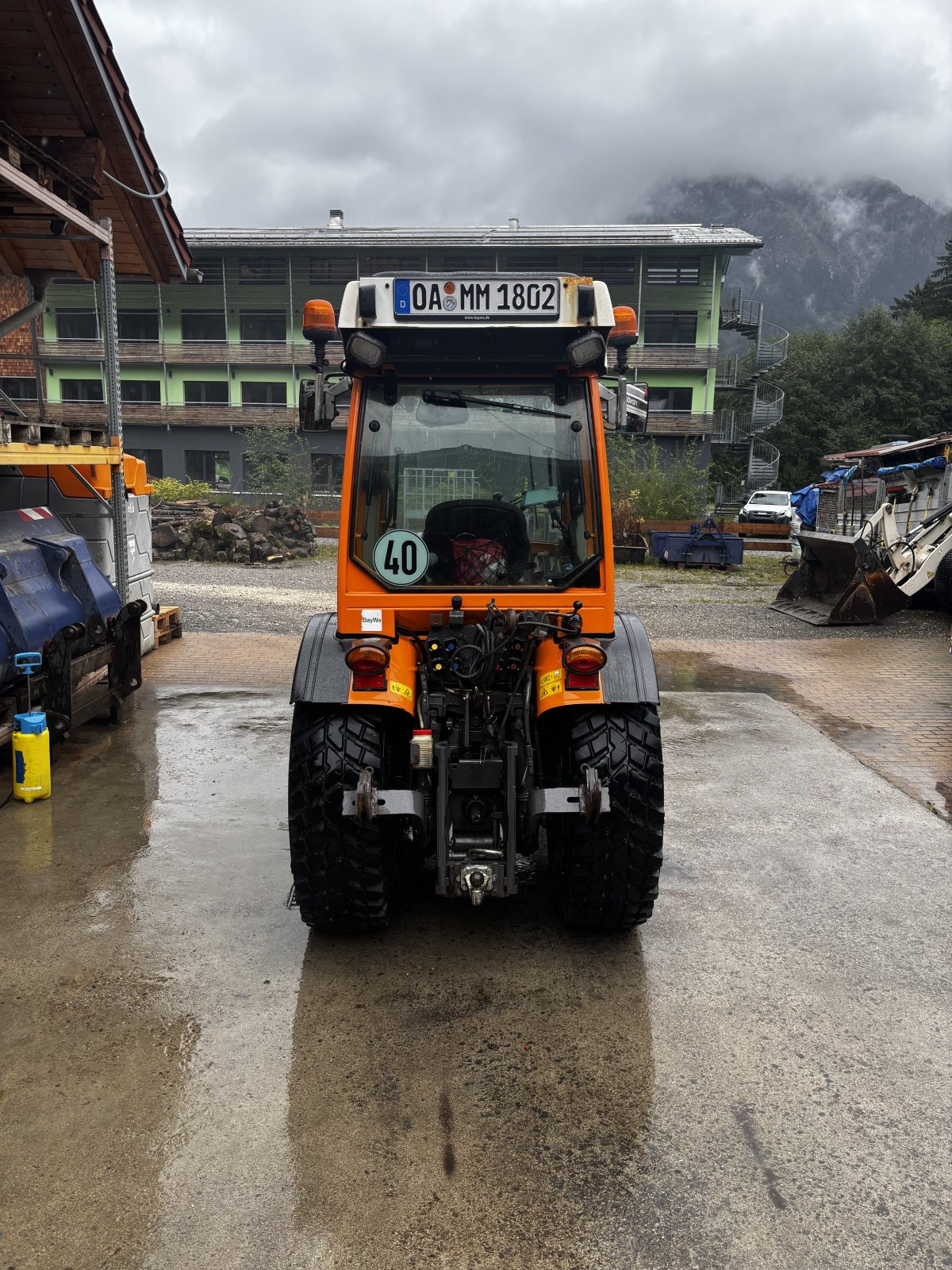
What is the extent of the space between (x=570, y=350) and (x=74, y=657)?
476 centimetres

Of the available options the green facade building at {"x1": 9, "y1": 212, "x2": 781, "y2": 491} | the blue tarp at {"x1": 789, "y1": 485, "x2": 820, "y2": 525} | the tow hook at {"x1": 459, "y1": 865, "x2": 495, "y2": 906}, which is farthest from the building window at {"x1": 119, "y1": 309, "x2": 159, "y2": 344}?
the tow hook at {"x1": 459, "y1": 865, "x2": 495, "y2": 906}

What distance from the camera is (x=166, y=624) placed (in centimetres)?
1098

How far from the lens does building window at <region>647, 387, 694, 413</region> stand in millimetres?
36656

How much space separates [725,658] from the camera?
11039 mm

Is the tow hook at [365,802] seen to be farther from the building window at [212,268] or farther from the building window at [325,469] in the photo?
the building window at [212,268]

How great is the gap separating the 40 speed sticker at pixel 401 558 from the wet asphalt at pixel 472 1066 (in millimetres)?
1527

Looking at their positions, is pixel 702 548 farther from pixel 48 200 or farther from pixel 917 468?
pixel 48 200

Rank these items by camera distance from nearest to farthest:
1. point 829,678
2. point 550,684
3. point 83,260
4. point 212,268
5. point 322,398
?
point 550,684 < point 322,398 < point 83,260 < point 829,678 < point 212,268

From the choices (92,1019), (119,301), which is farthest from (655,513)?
(119,301)

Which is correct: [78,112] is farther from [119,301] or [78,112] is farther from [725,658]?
[119,301]

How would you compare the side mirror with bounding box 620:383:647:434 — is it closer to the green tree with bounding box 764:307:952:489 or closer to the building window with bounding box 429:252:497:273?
the building window with bounding box 429:252:497:273

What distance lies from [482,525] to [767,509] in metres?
28.7

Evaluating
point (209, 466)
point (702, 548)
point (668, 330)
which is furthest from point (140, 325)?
point (702, 548)

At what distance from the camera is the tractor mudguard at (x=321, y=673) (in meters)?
3.91
